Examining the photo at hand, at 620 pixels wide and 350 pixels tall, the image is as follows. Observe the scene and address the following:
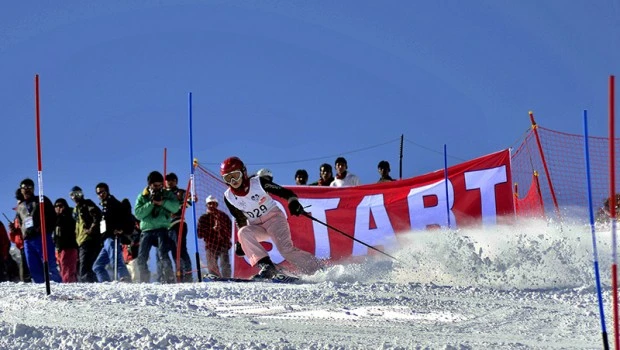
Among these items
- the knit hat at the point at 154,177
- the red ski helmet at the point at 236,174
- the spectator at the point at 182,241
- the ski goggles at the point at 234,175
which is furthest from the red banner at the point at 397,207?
the ski goggles at the point at 234,175

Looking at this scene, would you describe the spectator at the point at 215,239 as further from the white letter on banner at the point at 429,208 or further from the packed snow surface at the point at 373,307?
the white letter on banner at the point at 429,208

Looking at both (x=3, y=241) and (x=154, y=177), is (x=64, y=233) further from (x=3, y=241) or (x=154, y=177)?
(x=154, y=177)

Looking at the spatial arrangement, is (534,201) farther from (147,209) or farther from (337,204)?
(147,209)

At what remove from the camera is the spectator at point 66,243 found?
38.3 feet

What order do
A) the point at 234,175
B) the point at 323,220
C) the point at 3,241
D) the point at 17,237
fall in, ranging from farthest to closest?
the point at 17,237, the point at 323,220, the point at 3,241, the point at 234,175

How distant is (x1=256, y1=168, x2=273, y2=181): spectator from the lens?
10.1 meters

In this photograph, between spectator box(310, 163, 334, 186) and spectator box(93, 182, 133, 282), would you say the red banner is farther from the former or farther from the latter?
spectator box(93, 182, 133, 282)

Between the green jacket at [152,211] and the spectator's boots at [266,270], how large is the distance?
1.98 metres

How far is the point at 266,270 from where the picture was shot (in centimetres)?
963

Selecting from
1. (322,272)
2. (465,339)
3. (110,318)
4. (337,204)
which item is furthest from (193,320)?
(337,204)

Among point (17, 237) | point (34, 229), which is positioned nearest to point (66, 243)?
point (34, 229)

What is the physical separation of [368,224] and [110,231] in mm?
4213

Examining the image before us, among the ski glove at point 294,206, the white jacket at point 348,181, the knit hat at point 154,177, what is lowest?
the ski glove at point 294,206

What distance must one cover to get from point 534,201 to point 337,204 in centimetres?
336
